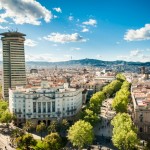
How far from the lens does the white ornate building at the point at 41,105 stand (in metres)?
144

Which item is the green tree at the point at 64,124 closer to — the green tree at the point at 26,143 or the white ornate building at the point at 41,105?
the white ornate building at the point at 41,105

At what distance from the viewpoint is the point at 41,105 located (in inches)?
5679

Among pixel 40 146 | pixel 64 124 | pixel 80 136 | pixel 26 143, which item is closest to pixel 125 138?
pixel 80 136

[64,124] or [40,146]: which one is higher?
[64,124]

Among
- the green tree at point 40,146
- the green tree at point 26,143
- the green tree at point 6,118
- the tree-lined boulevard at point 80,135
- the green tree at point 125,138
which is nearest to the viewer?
the green tree at point 125,138

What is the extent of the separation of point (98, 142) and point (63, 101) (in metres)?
37.8

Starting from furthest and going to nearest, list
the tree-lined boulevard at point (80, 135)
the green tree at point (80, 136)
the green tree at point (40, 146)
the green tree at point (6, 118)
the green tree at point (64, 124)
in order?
the green tree at point (6, 118), the green tree at point (64, 124), the green tree at point (80, 136), the green tree at point (40, 146), the tree-lined boulevard at point (80, 135)

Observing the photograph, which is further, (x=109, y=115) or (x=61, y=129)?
(x=109, y=115)

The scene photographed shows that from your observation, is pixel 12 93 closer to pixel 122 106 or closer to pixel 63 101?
pixel 63 101

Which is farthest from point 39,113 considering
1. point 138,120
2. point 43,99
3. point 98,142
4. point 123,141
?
point 123,141

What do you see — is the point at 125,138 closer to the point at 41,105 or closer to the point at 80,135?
the point at 80,135

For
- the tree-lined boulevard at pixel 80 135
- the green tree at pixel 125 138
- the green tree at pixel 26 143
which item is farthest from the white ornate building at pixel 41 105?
the green tree at pixel 125 138

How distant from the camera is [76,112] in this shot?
155 m

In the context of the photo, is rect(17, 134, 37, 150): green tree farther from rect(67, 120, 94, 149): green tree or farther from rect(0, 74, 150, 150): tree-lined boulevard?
rect(67, 120, 94, 149): green tree
